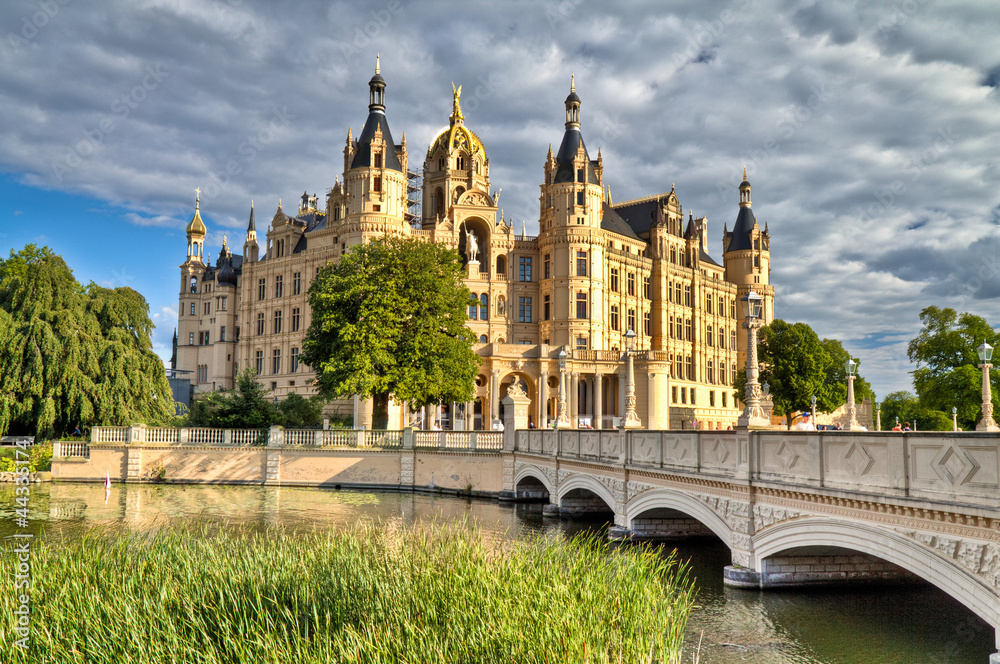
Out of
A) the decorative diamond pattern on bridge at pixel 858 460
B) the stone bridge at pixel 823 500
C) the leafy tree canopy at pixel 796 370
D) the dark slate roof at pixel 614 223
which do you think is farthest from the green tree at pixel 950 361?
the decorative diamond pattern on bridge at pixel 858 460

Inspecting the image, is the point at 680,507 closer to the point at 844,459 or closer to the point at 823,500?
the point at 823,500

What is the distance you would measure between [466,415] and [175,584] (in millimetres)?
47340

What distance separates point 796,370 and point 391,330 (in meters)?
39.1

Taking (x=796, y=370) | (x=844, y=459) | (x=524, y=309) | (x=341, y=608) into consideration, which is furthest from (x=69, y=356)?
(x=796, y=370)

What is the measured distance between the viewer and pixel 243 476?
42094 millimetres

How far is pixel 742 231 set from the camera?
88438 millimetres

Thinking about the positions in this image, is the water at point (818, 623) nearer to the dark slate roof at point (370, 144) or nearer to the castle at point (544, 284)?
the castle at point (544, 284)

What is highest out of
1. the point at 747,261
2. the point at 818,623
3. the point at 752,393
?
the point at 747,261

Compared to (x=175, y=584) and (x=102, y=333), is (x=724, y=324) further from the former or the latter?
(x=175, y=584)

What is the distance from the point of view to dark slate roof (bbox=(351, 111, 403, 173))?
217ft

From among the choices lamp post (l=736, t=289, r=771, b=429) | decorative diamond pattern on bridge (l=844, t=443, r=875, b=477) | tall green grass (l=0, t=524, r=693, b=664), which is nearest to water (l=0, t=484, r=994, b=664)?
tall green grass (l=0, t=524, r=693, b=664)

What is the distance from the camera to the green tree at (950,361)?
50188mm

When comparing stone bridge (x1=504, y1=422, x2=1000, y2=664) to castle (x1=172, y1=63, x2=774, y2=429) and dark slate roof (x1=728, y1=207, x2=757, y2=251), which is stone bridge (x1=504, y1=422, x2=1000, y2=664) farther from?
dark slate roof (x1=728, y1=207, x2=757, y2=251)

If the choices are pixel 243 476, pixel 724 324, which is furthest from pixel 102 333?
pixel 724 324
